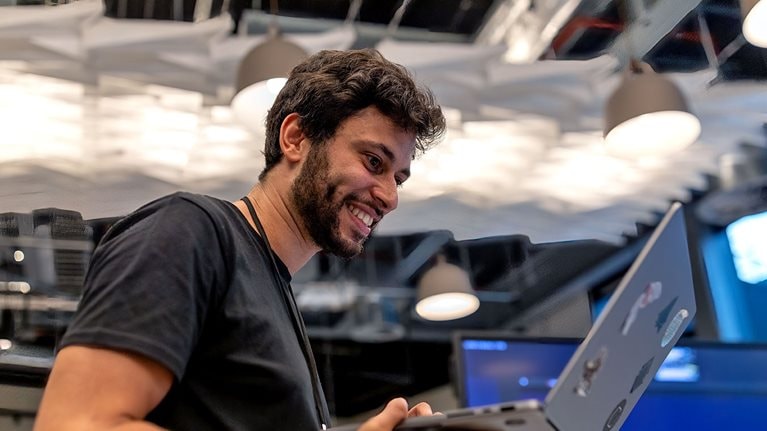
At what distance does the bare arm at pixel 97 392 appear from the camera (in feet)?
2.59

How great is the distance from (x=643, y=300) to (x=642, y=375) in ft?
0.60

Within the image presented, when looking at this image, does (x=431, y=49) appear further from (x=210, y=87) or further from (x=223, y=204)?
(x=223, y=204)

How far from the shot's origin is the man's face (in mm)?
1212

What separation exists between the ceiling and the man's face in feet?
5.52

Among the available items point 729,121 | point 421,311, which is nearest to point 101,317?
point 729,121

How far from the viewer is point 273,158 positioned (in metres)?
1.32

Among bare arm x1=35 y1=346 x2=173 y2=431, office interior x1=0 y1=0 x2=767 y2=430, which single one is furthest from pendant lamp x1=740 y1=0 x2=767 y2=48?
bare arm x1=35 y1=346 x2=173 y2=431

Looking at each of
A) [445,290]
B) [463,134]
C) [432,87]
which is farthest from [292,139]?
[445,290]

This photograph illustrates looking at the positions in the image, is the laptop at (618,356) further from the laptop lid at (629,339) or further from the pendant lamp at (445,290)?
the pendant lamp at (445,290)

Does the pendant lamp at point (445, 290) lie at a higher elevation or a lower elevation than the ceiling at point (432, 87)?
lower

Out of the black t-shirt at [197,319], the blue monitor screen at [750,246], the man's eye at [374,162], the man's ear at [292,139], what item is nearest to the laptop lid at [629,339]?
the black t-shirt at [197,319]

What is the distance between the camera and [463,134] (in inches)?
142

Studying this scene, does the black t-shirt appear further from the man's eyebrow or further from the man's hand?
the man's eyebrow

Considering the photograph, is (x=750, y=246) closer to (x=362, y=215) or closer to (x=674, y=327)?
(x=674, y=327)
